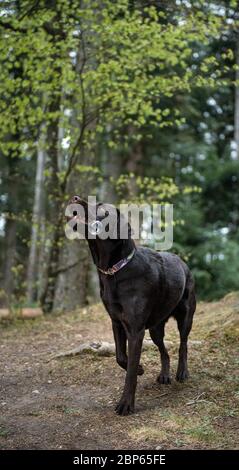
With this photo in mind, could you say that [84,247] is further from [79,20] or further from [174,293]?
[174,293]

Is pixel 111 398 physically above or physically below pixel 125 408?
below

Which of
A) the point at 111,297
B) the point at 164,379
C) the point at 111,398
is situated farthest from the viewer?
the point at 164,379

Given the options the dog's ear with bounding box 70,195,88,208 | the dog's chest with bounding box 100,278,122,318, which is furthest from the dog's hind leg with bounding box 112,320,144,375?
the dog's ear with bounding box 70,195,88,208

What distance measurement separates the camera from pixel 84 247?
42.2 ft

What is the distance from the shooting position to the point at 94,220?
5000mm

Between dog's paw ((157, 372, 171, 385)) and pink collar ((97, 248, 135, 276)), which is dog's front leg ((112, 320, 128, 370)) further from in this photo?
dog's paw ((157, 372, 171, 385))

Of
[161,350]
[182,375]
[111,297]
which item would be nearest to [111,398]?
[161,350]

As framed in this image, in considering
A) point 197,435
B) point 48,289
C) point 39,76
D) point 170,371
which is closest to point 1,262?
point 48,289

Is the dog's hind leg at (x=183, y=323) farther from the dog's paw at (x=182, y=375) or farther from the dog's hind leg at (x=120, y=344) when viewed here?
the dog's hind leg at (x=120, y=344)

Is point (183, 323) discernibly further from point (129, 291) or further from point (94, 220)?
point (94, 220)

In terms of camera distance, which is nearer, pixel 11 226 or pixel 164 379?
pixel 164 379

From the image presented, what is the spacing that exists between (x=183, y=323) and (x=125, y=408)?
1.49m

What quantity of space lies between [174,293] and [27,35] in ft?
22.5

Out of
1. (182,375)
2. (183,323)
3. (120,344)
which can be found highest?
(120,344)
